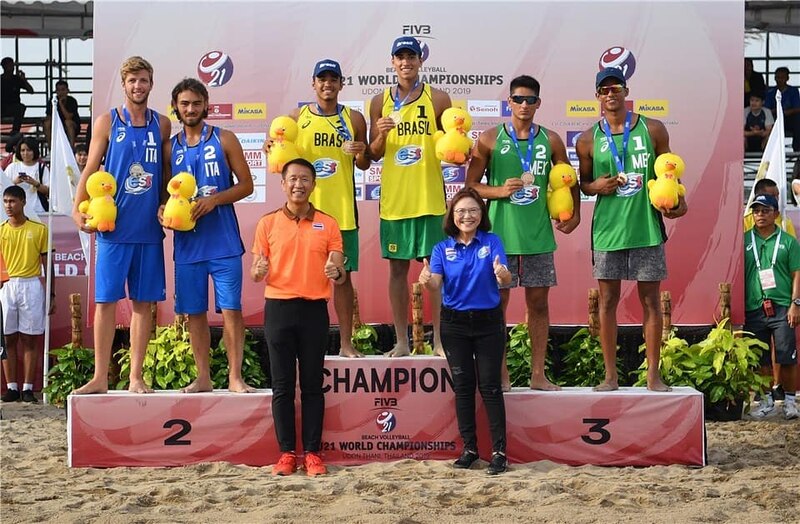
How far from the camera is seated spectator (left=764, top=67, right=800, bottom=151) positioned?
11.5 metres

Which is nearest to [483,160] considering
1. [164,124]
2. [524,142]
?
[524,142]

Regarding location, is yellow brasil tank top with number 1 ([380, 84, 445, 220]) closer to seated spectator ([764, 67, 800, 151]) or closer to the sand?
the sand

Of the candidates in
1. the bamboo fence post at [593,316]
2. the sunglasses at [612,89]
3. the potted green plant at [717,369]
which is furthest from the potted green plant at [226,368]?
the sunglasses at [612,89]

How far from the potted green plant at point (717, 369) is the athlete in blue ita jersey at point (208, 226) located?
3.35 metres

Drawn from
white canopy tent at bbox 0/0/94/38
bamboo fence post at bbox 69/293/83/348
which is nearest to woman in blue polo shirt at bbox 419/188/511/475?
bamboo fence post at bbox 69/293/83/348

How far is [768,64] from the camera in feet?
41.6

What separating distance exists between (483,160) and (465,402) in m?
1.44

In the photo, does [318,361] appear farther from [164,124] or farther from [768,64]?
[768,64]

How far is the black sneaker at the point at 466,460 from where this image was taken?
586cm

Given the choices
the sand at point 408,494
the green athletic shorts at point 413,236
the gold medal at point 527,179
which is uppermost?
the gold medal at point 527,179

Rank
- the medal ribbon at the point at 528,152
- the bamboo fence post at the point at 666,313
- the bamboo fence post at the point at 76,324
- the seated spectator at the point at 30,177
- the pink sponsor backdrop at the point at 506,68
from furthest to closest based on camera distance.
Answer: the seated spectator at the point at 30,177 < the bamboo fence post at the point at 76,324 < the pink sponsor backdrop at the point at 506,68 < the bamboo fence post at the point at 666,313 < the medal ribbon at the point at 528,152

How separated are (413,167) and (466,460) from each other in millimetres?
1747

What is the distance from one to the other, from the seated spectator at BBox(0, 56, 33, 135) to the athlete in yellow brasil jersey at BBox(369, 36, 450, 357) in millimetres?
7709

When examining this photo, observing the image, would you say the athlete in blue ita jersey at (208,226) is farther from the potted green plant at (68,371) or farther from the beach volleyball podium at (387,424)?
the potted green plant at (68,371)
